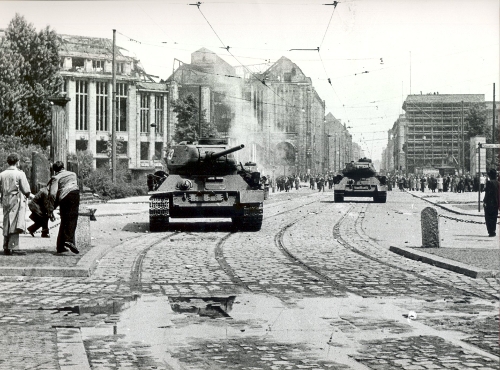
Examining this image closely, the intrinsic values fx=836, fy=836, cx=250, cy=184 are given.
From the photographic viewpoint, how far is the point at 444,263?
11211 millimetres

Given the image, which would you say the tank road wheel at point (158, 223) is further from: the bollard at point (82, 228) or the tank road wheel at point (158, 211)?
the bollard at point (82, 228)

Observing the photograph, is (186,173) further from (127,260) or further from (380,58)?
(380,58)

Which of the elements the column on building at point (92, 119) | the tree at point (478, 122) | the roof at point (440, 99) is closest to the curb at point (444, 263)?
the column on building at point (92, 119)

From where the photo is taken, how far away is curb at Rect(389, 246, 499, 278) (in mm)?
10047

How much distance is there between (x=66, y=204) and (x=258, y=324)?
5886 millimetres

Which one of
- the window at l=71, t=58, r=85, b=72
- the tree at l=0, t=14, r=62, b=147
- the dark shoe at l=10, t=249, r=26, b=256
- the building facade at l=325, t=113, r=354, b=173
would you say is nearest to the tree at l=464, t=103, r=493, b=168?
the building facade at l=325, t=113, r=354, b=173

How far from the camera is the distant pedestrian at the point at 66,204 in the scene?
12.1 meters

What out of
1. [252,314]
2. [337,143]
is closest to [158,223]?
[252,314]

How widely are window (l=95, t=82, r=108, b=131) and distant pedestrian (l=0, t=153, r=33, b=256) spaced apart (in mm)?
43485

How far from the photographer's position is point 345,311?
300 inches

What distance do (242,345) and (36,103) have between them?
35.2 m

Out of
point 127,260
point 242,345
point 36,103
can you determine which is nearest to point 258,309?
point 242,345

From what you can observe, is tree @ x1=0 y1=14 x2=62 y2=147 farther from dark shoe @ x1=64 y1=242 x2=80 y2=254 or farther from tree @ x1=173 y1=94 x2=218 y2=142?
dark shoe @ x1=64 y1=242 x2=80 y2=254

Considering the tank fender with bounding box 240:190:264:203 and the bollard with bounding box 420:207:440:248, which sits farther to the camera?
the tank fender with bounding box 240:190:264:203
